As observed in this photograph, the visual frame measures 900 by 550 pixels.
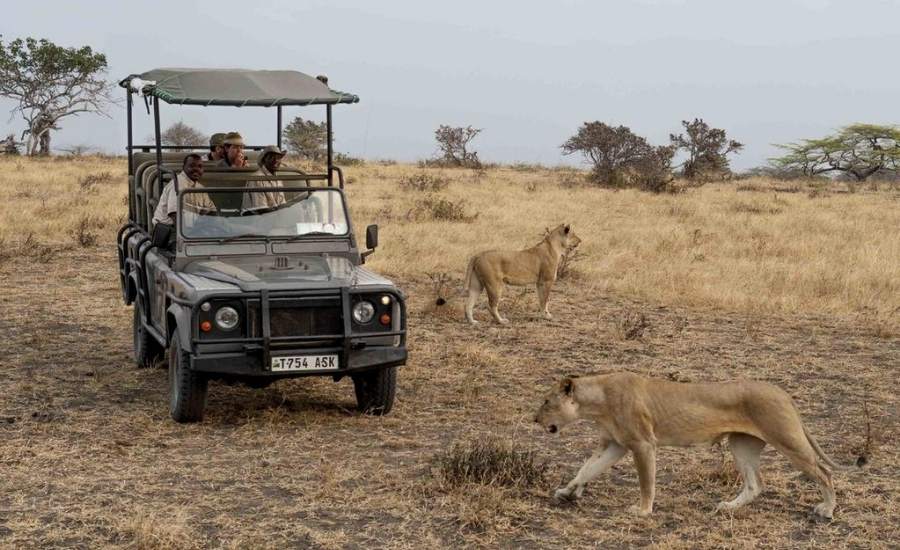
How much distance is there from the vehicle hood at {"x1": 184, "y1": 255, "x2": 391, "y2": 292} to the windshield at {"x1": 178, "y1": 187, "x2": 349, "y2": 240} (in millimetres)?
240

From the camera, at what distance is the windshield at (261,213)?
7691 millimetres

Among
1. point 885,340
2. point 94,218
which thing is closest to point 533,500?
point 885,340

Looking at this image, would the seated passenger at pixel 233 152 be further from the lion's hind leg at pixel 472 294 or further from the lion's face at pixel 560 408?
the lion's face at pixel 560 408

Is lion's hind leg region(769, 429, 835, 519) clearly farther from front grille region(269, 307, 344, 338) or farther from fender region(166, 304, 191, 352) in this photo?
fender region(166, 304, 191, 352)

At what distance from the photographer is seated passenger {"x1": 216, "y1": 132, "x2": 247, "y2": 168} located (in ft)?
28.5

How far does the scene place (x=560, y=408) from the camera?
533 cm

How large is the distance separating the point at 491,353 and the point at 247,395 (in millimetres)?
2359

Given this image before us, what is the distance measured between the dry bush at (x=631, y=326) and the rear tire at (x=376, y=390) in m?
3.49

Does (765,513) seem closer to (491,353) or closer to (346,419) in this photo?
(346,419)

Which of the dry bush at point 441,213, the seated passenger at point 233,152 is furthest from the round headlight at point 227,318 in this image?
the dry bush at point 441,213

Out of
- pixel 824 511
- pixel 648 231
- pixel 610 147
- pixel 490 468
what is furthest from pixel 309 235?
pixel 610 147

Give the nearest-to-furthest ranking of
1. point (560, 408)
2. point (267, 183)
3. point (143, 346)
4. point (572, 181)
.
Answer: point (560, 408), point (267, 183), point (143, 346), point (572, 181)

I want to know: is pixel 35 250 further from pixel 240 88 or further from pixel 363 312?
pixel 363 312

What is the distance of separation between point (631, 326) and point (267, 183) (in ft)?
12.6
